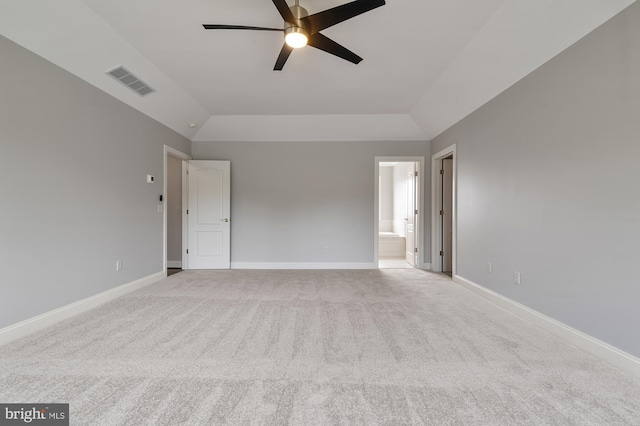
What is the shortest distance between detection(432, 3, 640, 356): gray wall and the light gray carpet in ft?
1.29

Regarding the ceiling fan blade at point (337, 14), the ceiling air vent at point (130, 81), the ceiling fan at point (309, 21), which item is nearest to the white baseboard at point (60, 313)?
the ceiling air vent at point (130, 81)

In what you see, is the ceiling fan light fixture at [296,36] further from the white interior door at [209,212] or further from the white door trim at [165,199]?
the white interior door at [209,212]

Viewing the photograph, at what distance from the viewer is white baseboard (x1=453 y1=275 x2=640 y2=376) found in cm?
179

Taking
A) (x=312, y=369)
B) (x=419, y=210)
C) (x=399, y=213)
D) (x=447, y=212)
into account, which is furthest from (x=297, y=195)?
(x=312, y=369)

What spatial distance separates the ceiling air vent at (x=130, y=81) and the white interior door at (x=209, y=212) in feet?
5.86

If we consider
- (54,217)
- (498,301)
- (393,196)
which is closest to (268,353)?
(54,217)

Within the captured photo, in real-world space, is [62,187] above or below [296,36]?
below

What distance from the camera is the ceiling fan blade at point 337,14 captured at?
1851 mm

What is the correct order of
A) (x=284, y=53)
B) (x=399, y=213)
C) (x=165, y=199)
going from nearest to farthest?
1. (x=284, y=53)
2. (x=165, y=199)
3. (x=399, y=213)

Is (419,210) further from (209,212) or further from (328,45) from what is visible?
(209,212)

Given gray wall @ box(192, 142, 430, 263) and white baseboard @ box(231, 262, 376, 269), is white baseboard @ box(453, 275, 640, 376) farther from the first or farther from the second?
gray wall @ box(192, 142, 430, 263)

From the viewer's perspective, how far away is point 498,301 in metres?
3.09

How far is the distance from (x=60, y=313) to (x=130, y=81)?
2675mm

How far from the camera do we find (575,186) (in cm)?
217
